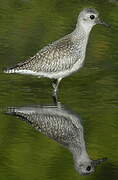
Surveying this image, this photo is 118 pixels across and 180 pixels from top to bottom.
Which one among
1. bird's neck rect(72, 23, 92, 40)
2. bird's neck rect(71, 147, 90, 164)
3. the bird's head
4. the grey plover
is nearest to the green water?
bird's neck rect(71, 147, 90, 164)

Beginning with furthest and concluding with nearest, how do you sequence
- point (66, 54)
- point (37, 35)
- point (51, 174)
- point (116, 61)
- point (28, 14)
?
point (28, 14), point (37, 35), point (116, 61), point (66, 54), point (51, 174)

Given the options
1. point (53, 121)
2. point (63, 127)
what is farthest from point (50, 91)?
point (63, 127)

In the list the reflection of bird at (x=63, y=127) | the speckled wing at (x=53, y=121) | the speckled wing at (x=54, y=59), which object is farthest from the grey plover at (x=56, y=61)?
the speckled wing at (x=53, y=121)

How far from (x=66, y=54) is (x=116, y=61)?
115 inches

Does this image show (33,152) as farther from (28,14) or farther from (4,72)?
(28,14)

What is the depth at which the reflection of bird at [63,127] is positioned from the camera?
13.8 meters

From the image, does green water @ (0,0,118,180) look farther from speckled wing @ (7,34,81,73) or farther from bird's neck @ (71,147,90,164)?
speckled wing @ (7,34,81,73)

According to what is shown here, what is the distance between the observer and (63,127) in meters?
15.2

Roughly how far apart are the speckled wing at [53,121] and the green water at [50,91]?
0.45 ft

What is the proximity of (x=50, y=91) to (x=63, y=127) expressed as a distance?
7.95 ft

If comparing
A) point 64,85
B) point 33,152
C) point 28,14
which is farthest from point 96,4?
point 33,152

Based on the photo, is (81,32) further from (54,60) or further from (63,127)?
(63,127)

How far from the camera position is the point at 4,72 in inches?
677

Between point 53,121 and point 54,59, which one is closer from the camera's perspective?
point 53,121
